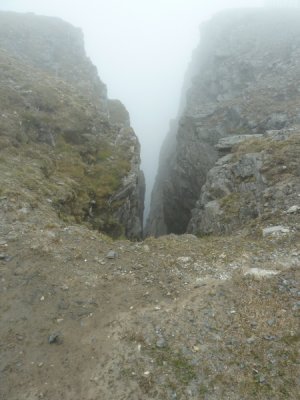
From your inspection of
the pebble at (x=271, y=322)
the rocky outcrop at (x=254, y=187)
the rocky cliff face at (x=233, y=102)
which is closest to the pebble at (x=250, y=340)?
the pebble at (x=271, y=322)

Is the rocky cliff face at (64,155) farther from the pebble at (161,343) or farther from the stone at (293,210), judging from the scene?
the stone at (293,210)

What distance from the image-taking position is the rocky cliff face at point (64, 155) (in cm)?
2898

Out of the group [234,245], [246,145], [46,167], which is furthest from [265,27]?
[234,245]

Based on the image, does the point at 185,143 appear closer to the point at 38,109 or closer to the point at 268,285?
the point at 38,109

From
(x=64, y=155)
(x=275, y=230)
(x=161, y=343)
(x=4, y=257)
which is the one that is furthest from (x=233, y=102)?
(x=161, y=343)

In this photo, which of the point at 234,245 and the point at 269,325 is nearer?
the point at 269,325

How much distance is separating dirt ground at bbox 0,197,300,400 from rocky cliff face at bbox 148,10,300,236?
711 inches

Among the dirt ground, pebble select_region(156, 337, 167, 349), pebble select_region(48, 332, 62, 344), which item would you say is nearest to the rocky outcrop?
the dirt ground

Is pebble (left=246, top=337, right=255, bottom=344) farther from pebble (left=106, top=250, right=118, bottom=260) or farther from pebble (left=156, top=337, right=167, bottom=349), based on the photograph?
pebble (left=106, top=250, right=118, bottom=260)

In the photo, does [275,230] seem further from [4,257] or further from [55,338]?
[4,257]

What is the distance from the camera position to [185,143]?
6319 centimetres

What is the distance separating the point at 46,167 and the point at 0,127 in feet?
19.0

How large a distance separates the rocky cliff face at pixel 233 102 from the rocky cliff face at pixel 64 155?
9351 millimetres

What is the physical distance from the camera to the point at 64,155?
3612 centimetres
